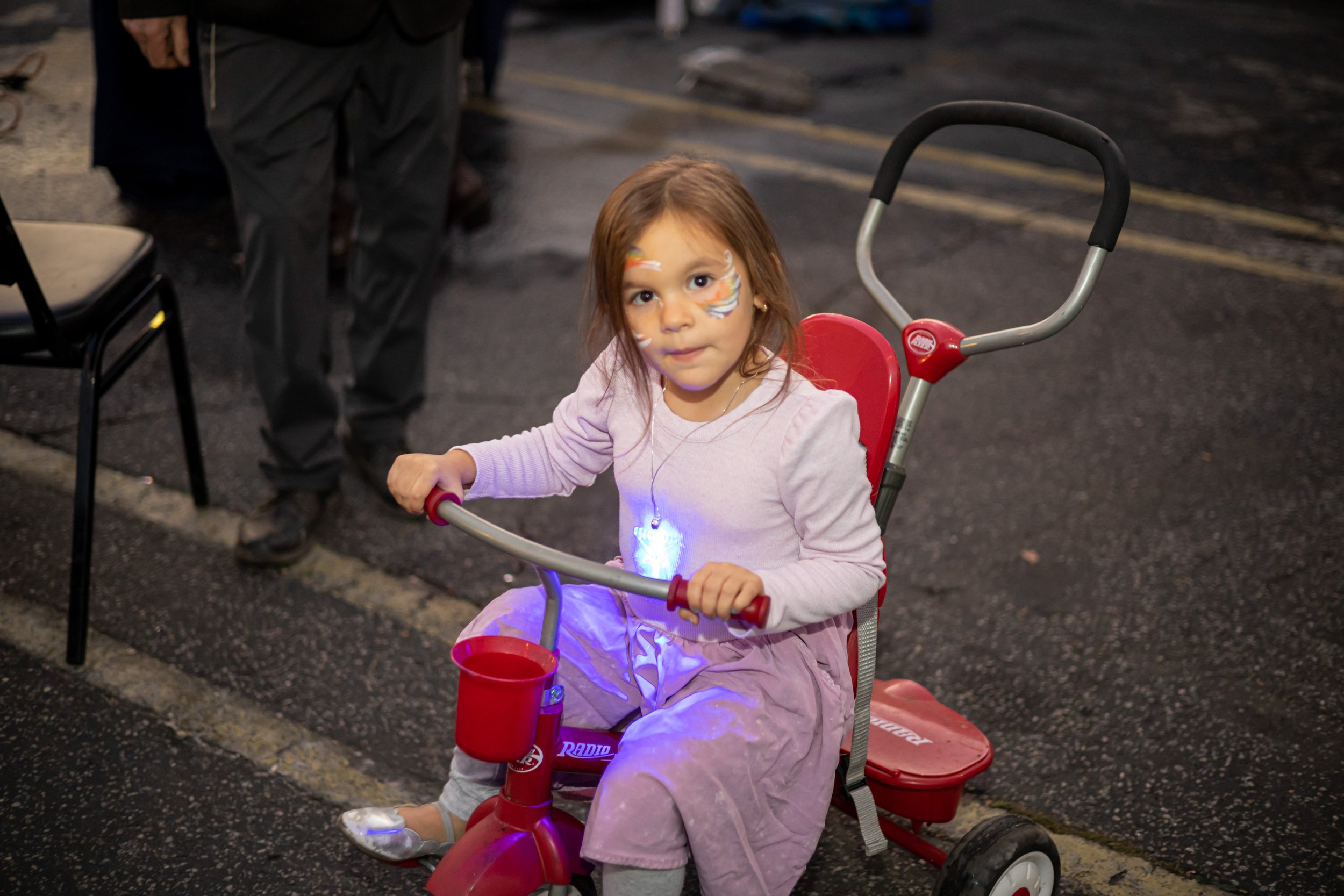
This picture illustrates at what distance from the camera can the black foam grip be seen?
172cm

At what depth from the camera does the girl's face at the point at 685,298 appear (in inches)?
63.1

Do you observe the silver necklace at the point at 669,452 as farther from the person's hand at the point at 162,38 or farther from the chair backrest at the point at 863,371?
the person's hand at the point at 162,38

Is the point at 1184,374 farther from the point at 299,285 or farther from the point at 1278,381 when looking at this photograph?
the point at 299,285

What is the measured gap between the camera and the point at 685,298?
5.30ft

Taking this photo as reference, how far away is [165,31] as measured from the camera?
2646 mm

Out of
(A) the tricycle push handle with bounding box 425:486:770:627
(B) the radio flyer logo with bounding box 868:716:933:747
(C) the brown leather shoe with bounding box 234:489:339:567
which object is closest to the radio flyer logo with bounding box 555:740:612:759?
(A) the tricycle push handle with bounding box 425:486:770:627

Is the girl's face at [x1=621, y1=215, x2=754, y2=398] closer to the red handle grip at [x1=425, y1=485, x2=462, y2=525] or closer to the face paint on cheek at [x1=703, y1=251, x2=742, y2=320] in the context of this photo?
the face paint on cheek at [x1=703, y1=251, x2=742, y2=320]

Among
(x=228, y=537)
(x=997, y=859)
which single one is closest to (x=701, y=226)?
(x=997, y=859)

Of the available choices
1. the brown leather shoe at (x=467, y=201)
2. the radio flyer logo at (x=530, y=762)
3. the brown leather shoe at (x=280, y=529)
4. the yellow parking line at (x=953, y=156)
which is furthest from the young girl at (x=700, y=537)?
the yellow parking line at (x=953, y=156)

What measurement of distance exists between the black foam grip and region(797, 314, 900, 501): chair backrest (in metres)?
0.33

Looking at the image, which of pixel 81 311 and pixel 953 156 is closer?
pixel 81 311

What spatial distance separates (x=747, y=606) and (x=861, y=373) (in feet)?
1.76

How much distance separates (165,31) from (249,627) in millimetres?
1387

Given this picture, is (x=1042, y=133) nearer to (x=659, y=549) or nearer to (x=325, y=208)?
(x=659, y=549)
